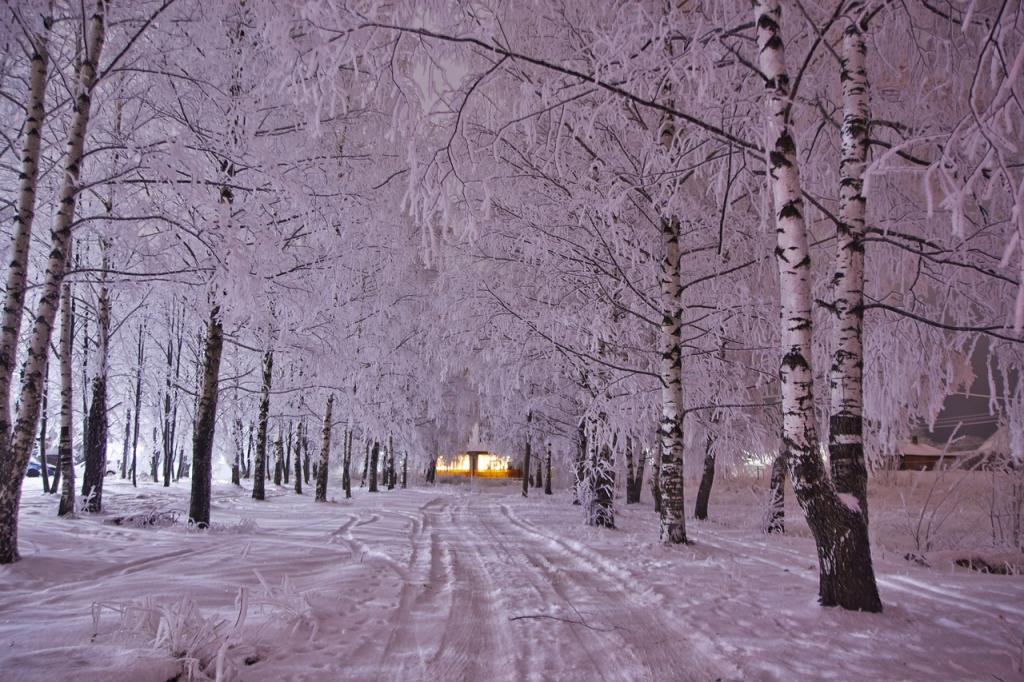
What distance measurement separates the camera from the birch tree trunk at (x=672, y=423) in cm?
717

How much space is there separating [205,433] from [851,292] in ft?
29.6

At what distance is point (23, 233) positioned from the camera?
512cm

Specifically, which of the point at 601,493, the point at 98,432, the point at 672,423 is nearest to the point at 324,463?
the point at 98,432

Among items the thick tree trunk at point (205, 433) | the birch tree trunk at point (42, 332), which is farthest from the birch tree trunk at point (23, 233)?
the thick tree trunk at point (205, 433)

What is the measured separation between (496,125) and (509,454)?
85.7ft

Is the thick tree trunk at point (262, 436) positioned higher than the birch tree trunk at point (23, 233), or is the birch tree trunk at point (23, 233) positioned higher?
the birch tree trunk at point (23, 233)

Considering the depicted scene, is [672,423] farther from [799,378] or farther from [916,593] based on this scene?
[799,378]

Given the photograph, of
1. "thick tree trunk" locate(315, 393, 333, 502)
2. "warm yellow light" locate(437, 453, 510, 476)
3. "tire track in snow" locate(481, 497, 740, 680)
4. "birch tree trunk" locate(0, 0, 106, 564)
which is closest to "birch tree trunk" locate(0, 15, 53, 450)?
"birch tree trunk" locate(0, 0, 106, 564)

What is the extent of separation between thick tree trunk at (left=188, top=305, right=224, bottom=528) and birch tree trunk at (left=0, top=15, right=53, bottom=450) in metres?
3.06

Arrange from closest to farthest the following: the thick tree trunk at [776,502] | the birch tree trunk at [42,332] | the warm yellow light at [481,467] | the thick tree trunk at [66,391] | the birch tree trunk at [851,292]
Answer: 1. the birch tree trunk at [851,292]
2. the birch tree trunk at [42,332]
3. the thick tree trunk at [66,391]
4. the thick tree trunk at [776,502]
5. the warm yellow light at [481,467]

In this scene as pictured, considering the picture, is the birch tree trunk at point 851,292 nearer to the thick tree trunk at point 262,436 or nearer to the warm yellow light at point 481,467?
the thick tree trunk at point 262,436

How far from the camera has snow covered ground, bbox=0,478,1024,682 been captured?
2791 mm

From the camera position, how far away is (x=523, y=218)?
884 cm

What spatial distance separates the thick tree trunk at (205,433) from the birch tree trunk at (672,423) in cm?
701
